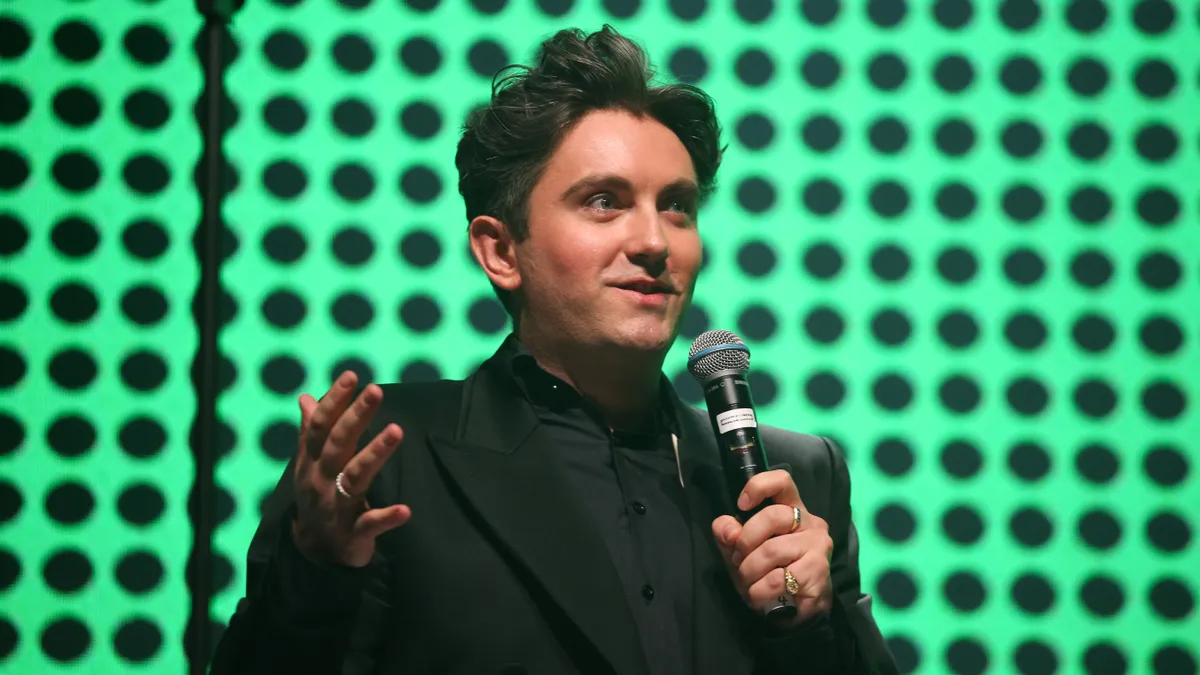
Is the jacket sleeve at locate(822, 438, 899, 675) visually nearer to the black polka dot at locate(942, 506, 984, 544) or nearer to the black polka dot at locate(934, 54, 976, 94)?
the black polka dot at locate(942, 506, 984, 544)

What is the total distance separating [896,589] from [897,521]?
162 millimetres

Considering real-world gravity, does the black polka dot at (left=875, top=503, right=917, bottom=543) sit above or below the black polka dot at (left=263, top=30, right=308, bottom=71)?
below

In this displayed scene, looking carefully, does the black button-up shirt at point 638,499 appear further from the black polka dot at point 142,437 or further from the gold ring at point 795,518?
the black polka dot at point 142,437

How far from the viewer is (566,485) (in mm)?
1695

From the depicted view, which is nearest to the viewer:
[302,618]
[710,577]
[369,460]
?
[369,460]

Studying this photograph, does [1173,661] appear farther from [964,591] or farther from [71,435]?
[71,435]

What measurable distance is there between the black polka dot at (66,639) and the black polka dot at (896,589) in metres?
1.85

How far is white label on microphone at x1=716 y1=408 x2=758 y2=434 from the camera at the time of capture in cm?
154

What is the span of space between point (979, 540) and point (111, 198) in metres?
2.23

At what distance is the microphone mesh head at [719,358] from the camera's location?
1.62 metres

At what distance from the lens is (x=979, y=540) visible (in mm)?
2549

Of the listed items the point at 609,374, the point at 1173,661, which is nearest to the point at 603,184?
the point at 609,374

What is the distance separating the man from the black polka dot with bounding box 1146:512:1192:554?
116cm

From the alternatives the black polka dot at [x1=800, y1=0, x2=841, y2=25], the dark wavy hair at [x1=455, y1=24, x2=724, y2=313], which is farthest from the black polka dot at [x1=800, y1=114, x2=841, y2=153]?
the dark wavy hair at [x1=455, y1=24, x2=724, y2=313]
